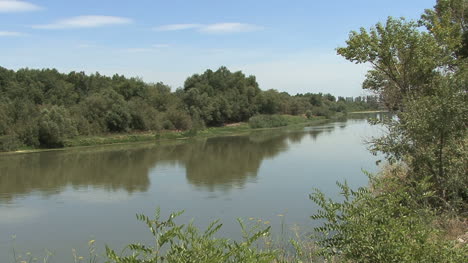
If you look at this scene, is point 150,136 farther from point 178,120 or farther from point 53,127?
point 53,127

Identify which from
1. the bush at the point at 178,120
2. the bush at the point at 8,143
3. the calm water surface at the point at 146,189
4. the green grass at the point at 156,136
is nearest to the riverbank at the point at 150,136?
the green grass at the point at 156,136

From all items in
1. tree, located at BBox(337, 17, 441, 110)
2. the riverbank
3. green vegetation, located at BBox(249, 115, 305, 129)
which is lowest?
the riverbank

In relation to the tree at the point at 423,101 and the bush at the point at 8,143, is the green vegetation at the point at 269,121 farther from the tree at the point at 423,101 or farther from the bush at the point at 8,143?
the tree at the point at 423,101

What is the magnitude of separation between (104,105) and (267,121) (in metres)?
23.8

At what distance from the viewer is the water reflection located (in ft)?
57.4

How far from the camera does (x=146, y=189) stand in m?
16.5

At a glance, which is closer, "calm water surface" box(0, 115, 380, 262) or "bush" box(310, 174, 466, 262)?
"bush" box(310, 174, 466, 262)

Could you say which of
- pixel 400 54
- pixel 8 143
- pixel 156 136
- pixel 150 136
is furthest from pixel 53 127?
pixel 400 54

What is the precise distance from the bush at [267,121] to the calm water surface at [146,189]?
26.6m

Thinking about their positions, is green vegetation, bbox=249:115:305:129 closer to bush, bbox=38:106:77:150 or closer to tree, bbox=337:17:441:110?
bush, bbox=38:106:77:150

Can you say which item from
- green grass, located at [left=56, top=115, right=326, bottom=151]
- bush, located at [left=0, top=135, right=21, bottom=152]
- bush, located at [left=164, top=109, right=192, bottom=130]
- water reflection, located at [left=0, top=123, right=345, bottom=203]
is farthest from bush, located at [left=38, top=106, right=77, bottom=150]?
bush, located at [left=164, top=109, right=192, bottom=130]

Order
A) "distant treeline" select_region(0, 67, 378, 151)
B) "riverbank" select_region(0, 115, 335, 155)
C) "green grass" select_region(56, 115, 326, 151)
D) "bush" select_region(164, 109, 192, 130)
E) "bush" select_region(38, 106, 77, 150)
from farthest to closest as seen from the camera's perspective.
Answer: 1. "bush" select_region(164, 109, 192, 130)
2. "green grass" select_region(56, 115, 326, 151)
3. "riverbank" select_region(0, 115, 335, 155)
4. "distant treeline" select_region(0, 67, 378, 151)
5. "bush" select_region(38, 106, 77, 150)

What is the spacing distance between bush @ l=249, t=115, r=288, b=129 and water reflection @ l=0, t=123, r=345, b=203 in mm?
24140

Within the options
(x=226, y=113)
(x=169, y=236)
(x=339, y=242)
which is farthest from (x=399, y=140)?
(x=226, y=113)
